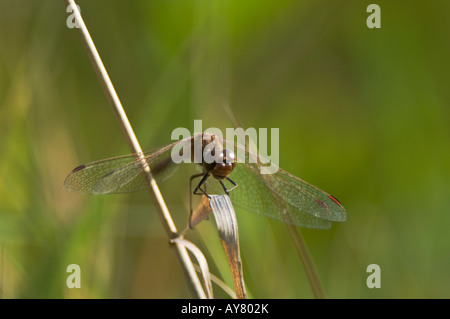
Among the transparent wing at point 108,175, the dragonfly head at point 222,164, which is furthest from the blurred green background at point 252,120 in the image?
the dragonfly head at point 222,164

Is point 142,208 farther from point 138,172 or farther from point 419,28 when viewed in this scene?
point 419,28

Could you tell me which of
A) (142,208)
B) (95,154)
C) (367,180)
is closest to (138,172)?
(142,208)

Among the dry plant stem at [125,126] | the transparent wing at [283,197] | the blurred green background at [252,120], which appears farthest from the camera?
the blurred green background at [252,120]

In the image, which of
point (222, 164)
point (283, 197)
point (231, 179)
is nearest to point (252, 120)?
point (231, 179)

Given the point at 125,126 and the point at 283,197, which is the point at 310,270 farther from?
the point at 125,126

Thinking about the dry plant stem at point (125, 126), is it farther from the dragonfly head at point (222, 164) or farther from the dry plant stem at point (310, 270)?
the dry plant stem at point (310, 270)

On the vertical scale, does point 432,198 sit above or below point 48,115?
below
